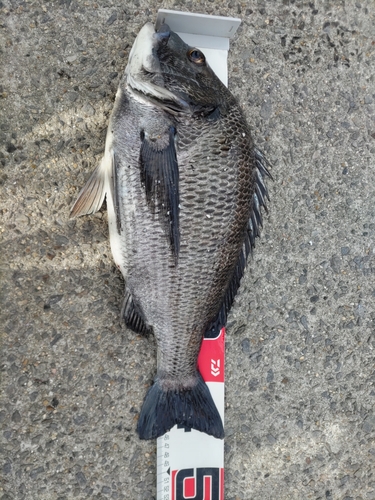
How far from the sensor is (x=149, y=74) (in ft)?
5.23

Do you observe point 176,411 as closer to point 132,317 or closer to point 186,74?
point 132,317

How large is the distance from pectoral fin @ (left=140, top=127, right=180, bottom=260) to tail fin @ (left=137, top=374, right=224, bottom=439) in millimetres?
638

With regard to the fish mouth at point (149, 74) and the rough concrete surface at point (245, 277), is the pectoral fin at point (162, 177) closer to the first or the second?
the fish mouth at point (149, 74)

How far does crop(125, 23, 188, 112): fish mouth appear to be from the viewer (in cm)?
157

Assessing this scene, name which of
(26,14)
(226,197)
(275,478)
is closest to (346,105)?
(226,197)

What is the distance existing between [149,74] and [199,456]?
60.8 inches

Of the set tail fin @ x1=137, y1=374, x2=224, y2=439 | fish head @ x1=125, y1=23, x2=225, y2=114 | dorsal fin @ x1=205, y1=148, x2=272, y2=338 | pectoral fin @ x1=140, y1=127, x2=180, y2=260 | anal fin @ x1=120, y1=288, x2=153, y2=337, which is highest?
fish head @ x1=125, y1=23, x2=225, y2=114

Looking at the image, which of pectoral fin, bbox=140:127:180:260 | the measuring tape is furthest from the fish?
the measuring tape

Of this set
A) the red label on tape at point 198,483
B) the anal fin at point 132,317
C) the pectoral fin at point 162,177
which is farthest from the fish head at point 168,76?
the red label on tape at point 198,483

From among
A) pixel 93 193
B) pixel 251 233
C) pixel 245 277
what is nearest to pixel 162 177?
pixel 93 193

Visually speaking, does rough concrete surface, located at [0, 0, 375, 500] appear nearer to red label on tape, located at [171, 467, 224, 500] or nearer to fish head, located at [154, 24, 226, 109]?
red label on tape, located at [171, 467, 224, 500]

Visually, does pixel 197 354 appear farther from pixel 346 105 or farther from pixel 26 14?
pixel 26 14

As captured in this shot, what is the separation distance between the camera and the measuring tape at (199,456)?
187cm

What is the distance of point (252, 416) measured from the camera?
2014 millimetres
